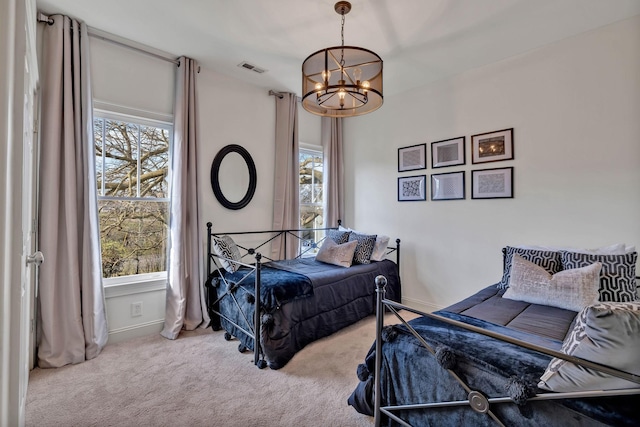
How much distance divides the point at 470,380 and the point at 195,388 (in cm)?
174

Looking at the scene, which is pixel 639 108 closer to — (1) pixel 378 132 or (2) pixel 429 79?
(2) pixel 429 79

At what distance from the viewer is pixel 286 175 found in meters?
3.93

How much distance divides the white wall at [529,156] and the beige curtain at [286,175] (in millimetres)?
1131

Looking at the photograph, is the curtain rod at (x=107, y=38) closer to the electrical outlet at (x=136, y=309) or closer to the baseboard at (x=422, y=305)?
the electrical outlet at (x=136, y=309)

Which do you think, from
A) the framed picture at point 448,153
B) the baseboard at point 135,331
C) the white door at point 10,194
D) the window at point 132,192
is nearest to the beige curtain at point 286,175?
the window at point 132,192

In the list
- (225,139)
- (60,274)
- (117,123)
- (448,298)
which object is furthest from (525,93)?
(60,274)

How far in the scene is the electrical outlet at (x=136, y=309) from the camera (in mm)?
2854

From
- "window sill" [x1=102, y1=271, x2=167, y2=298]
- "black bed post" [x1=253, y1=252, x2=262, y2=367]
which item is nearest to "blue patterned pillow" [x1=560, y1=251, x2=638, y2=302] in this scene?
"black bed post" [x1=253, y1=252, x2=262, y2=367]

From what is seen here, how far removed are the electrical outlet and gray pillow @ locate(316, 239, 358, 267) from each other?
1861 millimetres

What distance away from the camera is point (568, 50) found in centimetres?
274

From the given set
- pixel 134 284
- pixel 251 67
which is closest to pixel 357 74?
pixel 251 67

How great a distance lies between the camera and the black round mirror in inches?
133

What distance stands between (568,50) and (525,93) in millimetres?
439

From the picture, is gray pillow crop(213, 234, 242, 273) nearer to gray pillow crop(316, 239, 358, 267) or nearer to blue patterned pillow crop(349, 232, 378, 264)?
gray pillow crop(316, 239, 358, 267)
